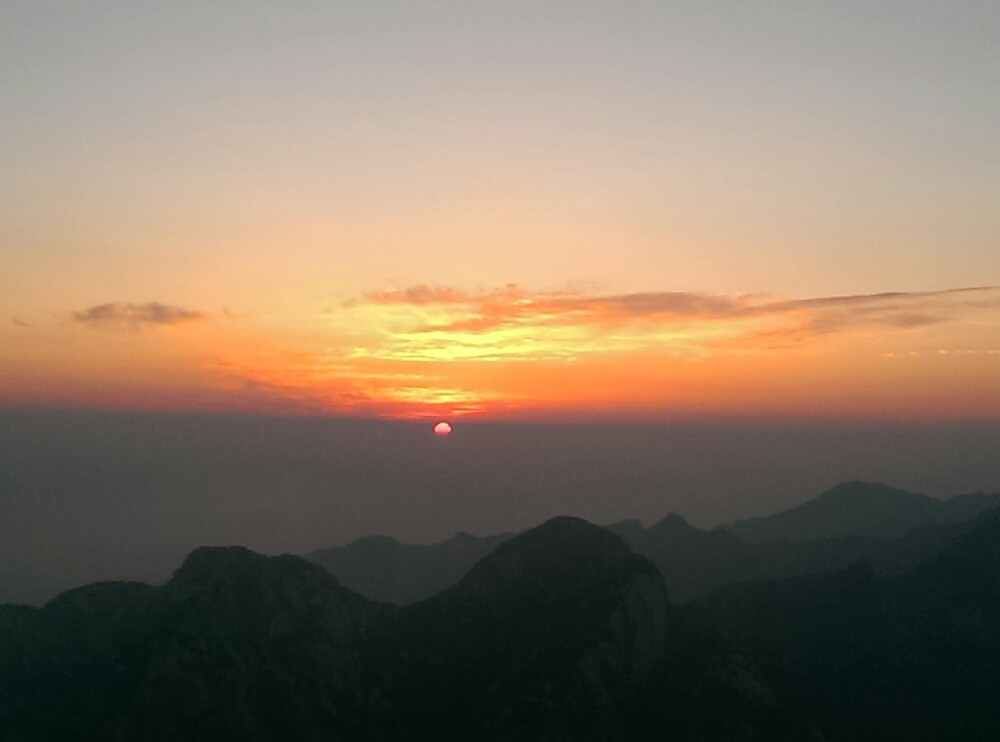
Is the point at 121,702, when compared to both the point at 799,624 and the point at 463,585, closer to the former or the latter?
the point at 463,585

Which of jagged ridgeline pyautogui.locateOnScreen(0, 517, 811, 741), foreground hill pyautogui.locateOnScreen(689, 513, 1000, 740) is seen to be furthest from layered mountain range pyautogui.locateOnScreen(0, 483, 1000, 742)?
foreground hill pyautogui.locateOnScreen(689, 513, 1000, 740)

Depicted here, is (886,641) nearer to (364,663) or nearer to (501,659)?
(501,659)

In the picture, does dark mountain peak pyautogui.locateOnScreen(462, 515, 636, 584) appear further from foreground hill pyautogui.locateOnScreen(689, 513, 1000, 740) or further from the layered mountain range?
foreground hill pyautogui.locateOnScreen(689, 513, 1000, 740)

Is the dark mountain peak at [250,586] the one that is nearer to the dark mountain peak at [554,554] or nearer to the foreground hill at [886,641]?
the dark mountain peak at [554,554]

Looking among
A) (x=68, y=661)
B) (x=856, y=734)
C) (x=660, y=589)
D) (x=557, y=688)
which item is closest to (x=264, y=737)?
(x=68, y=661)

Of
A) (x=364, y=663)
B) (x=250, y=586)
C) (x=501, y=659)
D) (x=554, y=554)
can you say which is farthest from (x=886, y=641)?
(x=250, y=586)

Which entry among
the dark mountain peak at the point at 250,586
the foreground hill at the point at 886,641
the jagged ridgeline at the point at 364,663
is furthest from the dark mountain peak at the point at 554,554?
the dark mountain peak at the point at 250,586
